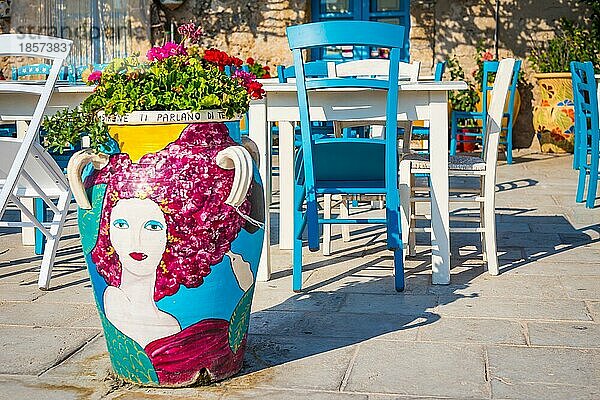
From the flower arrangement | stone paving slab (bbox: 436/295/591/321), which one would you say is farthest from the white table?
the flower arrangement

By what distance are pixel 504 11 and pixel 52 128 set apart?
310 inches

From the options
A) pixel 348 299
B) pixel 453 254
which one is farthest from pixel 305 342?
pixel 453 254

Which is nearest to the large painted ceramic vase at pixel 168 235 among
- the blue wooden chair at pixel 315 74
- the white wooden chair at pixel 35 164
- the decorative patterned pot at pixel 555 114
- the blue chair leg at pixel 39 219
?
the white wooden chair at pixel 35 164

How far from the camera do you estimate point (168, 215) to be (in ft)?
8.11

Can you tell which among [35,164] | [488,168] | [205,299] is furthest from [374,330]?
[35,164]

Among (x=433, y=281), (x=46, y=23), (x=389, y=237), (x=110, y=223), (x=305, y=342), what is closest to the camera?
(x=110, y=223)

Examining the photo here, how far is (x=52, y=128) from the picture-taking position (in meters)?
2.80

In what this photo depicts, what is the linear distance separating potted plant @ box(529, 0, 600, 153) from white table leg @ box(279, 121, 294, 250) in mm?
5260

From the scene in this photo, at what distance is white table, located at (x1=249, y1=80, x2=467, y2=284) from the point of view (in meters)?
3.84

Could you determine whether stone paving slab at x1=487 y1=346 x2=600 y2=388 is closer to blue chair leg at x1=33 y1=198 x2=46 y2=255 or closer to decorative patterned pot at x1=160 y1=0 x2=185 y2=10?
blue chair leg at x1=33 y1=198 x2=46 y2=255

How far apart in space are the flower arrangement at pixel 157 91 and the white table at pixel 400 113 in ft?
3.68

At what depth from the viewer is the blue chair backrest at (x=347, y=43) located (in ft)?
11.5

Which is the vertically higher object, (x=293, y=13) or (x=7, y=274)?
(x=293, y=13)

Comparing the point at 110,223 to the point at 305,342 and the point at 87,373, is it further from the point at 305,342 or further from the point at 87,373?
the point at 305,342
